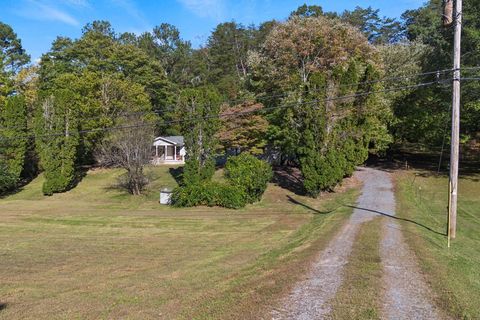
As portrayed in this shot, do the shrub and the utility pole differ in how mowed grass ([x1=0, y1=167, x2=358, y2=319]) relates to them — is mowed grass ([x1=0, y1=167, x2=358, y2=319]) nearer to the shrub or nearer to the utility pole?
the shrub

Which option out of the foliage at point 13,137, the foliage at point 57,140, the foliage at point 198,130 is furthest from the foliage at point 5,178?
the foliage at point 198,130

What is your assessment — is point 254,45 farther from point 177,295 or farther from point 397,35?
point 177,295

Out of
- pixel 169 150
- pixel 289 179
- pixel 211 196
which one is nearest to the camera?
pixel 211 196

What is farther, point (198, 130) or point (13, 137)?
point (13, 137)

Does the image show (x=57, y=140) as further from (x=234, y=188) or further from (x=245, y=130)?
(x=234, y=188)

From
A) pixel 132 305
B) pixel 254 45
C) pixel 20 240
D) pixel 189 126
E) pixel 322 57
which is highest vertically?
pixel 254 45

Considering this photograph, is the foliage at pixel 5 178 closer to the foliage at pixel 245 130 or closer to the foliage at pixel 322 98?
the foliage at pixel 245 130

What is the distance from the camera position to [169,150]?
53.5 m

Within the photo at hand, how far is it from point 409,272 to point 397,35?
3099 inches

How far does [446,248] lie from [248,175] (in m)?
15.5

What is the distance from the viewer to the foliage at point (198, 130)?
2870cm

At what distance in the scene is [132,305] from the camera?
23.0 ft

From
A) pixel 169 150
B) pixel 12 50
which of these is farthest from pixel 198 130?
pixel 12 50

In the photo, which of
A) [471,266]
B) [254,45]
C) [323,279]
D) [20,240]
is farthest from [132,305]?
[254,45]
